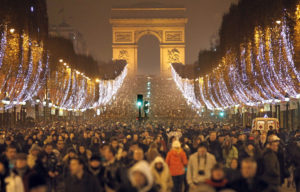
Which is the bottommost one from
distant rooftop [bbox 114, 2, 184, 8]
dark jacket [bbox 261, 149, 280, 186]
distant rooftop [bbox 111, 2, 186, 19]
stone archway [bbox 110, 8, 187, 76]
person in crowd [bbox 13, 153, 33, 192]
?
dark jacket [bbox 261, 149, 280, 186]

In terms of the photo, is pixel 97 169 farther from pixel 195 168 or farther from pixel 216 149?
pixel 216 149

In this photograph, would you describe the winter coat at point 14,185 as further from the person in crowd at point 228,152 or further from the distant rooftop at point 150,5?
the distant rooftop at point 150,5

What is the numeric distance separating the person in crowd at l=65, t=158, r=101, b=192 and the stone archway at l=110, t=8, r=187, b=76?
13379 cm

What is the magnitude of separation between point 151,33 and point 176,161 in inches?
5238

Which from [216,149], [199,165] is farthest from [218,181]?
[216,149]

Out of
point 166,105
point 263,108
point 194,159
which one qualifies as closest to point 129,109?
point 166,105

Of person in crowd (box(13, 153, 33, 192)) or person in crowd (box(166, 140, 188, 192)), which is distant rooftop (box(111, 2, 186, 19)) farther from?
person in crowd (box(13, 153, 33, 192))

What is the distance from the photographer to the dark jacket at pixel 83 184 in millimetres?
10188

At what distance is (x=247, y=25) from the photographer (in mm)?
48906

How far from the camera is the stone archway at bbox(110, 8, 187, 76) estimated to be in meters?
145

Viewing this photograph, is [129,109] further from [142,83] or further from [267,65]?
[267,65]

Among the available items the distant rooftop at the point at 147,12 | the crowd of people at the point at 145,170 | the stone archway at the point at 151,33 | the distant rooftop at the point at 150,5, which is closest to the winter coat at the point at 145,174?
the crowd of people at the point at 145,170

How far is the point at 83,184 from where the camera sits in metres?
10.2

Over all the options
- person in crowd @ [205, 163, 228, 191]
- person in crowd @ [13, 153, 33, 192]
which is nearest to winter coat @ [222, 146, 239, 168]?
person in crowd @ [13, 153, 33, 192]
